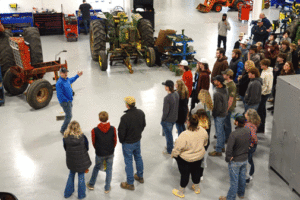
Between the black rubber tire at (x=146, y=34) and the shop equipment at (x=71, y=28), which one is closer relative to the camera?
the black rubber tire at (x=146, y=34)

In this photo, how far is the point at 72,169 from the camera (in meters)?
5.47

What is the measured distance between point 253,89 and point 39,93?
5060mm

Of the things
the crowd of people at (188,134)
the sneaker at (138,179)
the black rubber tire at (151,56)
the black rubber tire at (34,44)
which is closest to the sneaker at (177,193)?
the crowd of people at (188,134)

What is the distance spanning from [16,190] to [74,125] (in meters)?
1.76

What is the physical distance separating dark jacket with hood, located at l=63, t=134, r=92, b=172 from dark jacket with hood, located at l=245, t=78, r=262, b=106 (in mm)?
3291

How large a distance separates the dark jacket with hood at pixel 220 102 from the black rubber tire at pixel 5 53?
6108 millimetres

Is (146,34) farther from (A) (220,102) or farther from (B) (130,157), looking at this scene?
(B) (130,157)

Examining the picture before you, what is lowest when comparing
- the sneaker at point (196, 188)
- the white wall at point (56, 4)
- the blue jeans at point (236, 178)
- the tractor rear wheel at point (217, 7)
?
the sneaker at point (196, 188)

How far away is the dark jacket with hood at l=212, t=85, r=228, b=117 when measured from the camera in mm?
6520

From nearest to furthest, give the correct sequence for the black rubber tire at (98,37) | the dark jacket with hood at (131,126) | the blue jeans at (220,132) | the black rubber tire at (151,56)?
the dark jacket with hood at (131,126) → the blue jeans at (220,132) → the black rubber tire at (151,56) → the black rubber tire at (98,37)

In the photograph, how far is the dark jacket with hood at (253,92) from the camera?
6.90m

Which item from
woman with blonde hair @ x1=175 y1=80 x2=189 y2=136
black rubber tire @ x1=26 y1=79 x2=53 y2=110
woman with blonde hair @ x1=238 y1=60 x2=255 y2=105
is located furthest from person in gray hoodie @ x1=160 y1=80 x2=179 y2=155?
black rubber tire @ x1=26 y1=79 x2=53 y2=110

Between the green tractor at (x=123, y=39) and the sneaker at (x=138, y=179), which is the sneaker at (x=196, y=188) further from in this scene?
the green tractor at (x=123, y=39)

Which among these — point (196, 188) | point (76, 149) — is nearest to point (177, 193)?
point (196, 188)
